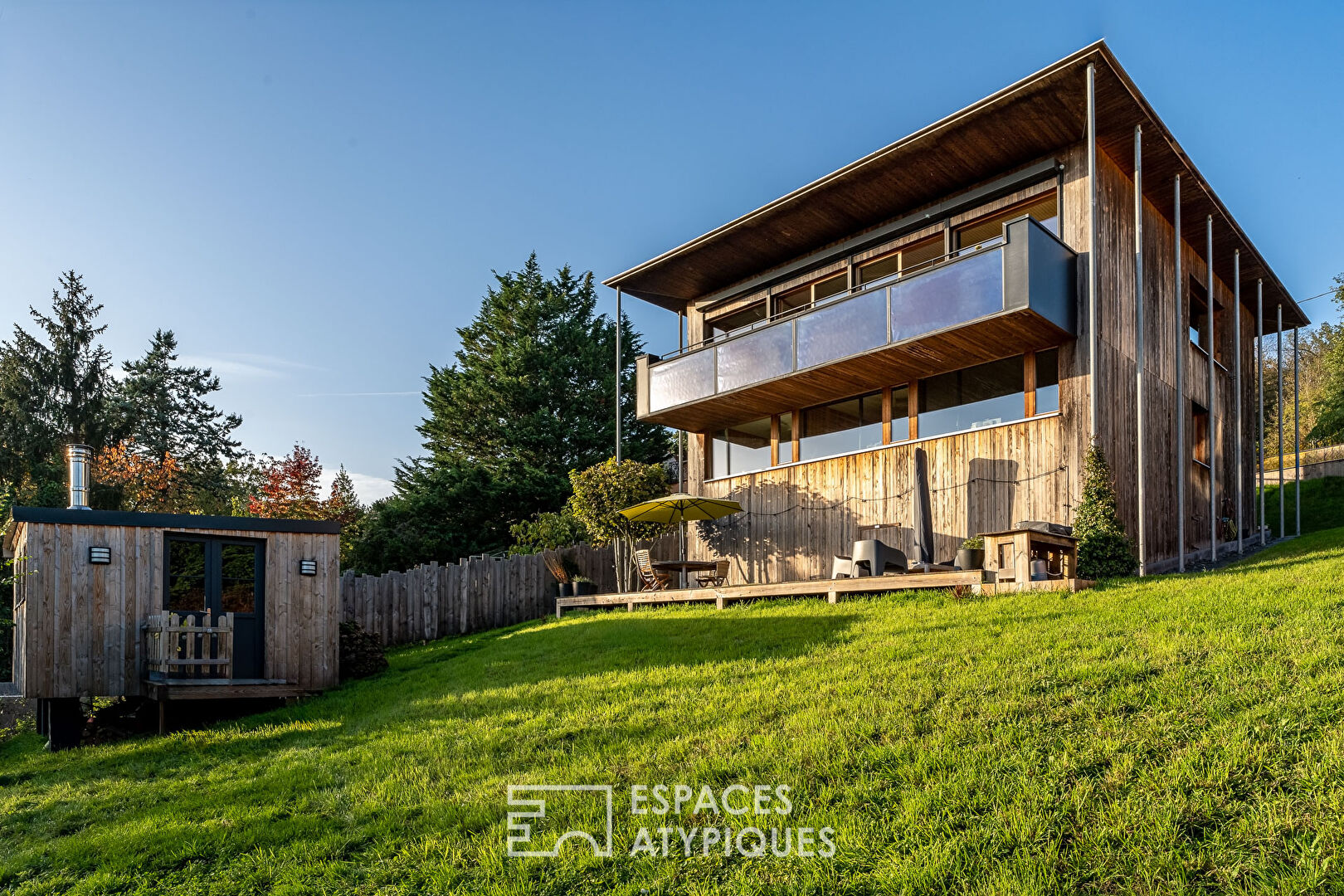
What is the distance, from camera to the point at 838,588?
41.5 ft

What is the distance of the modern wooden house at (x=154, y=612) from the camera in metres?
11.2

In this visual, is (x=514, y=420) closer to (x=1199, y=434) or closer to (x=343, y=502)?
(x=343, y=502)

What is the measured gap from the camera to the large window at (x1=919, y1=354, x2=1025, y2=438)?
14.6 metres

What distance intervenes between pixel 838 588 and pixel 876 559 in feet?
Result: 3.72

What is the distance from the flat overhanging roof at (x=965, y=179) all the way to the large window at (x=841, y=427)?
329 cm

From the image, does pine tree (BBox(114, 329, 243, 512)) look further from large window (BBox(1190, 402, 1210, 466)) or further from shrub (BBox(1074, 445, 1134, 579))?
large window (BBox(1190, 402, 1210, 466))

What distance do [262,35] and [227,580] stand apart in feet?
27.9

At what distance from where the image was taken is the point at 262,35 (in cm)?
1324

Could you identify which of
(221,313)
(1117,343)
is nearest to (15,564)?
(221,313)

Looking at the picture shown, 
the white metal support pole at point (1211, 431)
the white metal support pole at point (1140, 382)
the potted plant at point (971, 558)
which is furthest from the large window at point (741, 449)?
the white metal support pole at point (1211, 431)

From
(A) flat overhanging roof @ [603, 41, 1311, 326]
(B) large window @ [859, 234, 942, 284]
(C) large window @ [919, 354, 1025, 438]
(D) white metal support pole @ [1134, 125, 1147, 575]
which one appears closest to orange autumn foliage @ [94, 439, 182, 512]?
(A) flat overhanging roof @ [603, 41, 1311, 326]

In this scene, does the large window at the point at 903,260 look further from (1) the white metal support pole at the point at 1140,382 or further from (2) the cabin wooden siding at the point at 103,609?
(2) the cabin wooden siding at the point at 103,609


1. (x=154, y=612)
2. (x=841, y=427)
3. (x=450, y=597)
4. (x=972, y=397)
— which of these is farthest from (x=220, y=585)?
(x=972, y=397)

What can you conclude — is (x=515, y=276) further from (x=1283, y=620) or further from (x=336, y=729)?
(x=1283, y=620)
